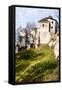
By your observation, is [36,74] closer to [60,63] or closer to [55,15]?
[60,63]

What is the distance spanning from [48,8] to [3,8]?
242 millimetres

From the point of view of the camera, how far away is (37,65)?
146 cm

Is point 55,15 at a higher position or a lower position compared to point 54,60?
higher

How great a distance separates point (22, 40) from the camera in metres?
1.42

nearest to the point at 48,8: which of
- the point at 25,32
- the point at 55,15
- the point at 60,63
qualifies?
the point at 55,15

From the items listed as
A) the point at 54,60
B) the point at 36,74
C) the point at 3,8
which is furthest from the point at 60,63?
the point at 3,8

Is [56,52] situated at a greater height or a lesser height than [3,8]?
Answer: lesser

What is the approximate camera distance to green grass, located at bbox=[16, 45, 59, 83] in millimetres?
1421

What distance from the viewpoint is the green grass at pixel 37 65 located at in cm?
142
